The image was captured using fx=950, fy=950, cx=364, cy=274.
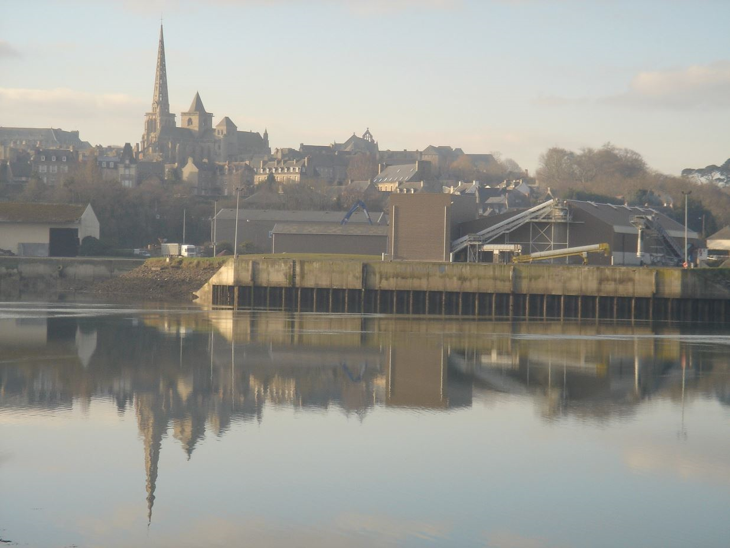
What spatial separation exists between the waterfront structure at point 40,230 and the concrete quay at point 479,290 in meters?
32.0

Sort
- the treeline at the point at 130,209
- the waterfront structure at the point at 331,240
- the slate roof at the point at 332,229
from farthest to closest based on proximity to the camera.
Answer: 1. the treeline at the point at 130,209
2. the slate roof at the point at 332,229
3. the waterfront structure at the point at 331,240

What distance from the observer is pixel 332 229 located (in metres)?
87.0

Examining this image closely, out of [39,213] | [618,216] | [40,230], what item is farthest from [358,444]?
[39,213]

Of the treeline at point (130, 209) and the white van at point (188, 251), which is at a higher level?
the treeline at point (130, 209)

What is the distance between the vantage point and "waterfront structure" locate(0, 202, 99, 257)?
85562 mm

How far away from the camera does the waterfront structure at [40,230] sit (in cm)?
8556

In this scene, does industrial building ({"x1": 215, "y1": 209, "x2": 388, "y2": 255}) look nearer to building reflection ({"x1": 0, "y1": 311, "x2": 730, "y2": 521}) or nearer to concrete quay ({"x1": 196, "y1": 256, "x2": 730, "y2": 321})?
concrete quay ({"x1": 196, "y1": 256, "x2": 730, "y2": 321})

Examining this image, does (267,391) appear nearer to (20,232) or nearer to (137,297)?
(137,297)

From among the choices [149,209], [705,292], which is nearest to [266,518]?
[705,292]

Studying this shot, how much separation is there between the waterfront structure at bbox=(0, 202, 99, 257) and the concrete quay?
→ 32.0m

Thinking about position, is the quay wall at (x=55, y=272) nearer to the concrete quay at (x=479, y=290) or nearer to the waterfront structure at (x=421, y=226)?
the concrete quay at (x=479, y=290)

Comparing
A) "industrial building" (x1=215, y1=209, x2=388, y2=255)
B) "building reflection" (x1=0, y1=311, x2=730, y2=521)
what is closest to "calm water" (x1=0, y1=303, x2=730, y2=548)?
"building reflection" (x1=0, y1=311, x2=730, y2=521)

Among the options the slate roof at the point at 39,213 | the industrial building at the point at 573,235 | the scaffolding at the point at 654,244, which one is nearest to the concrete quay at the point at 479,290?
the industrial building at the point at 573,235

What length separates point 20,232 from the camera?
281 ft
